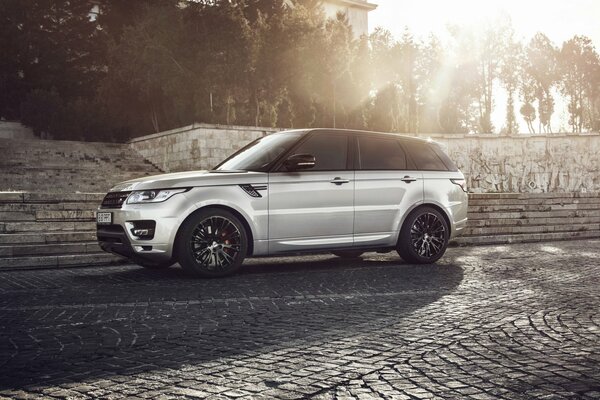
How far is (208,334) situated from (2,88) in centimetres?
3583

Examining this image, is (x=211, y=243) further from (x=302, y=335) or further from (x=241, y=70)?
(x=241, y=70)

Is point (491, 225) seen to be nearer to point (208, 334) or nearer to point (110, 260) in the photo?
point (110, 260)

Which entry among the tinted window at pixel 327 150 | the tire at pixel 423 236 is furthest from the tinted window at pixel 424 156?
the tinted window at pixel 327 150

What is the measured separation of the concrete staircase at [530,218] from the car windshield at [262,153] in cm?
592

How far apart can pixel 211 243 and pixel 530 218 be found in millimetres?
10438

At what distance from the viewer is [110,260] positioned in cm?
1023

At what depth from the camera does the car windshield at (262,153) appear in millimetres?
8680

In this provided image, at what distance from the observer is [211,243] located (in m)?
8.02

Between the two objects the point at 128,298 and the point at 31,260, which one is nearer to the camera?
the point at 128,298

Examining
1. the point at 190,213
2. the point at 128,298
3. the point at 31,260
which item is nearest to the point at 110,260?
the point at 31,260

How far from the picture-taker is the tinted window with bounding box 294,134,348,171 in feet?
29.2

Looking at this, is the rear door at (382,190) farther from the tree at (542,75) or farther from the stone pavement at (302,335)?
the tree at (542,75)

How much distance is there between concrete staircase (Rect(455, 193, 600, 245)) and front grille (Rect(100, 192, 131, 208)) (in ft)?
25.1

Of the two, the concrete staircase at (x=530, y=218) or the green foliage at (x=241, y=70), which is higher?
the green foliage at (x=241, y=70)
